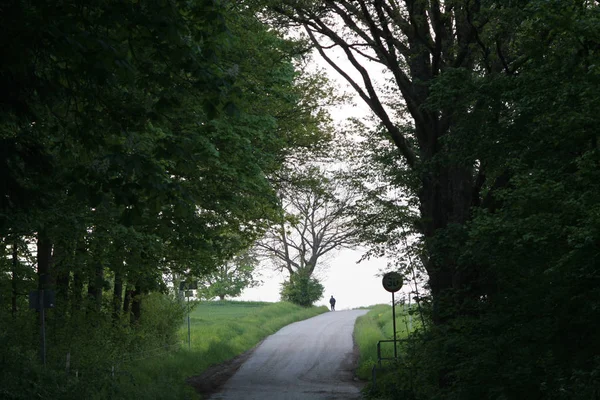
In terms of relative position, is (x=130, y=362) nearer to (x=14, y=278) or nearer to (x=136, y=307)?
(x=14, y=278)

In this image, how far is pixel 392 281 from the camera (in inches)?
817

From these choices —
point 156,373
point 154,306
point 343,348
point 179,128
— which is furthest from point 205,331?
point 179,128

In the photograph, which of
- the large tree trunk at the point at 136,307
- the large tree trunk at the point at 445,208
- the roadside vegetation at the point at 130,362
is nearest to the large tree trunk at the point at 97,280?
the roadside vegetation at the point at 130,362

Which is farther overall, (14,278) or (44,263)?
(14,278)

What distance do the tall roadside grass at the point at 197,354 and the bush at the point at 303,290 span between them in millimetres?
2358

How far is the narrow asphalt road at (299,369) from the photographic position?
2088 centimetres

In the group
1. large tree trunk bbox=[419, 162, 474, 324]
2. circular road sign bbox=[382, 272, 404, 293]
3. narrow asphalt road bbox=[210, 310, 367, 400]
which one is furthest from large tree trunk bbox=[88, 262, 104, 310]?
large tree trunk bbox=[419, 162, 474, 324]

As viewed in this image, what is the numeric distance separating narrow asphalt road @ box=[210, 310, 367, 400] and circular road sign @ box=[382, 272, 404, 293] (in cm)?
288

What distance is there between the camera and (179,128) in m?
18.7

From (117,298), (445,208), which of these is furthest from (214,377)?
(445,208)

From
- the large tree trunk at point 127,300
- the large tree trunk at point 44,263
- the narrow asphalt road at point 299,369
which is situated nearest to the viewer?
the large tree trunk at point 44,263

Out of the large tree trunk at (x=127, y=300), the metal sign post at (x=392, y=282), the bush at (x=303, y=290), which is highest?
the bush at (x=303, y=290)

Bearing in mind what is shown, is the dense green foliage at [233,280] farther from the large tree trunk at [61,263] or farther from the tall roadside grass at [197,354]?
the large tree trunk at [61,263]

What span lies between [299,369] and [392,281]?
7.99 meters
